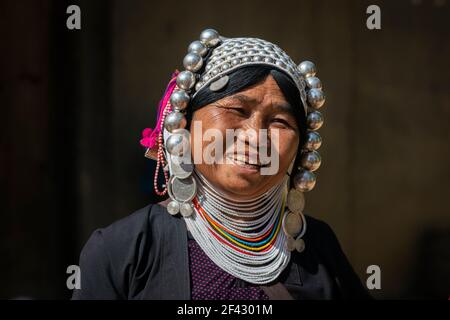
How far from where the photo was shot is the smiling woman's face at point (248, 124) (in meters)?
1.94

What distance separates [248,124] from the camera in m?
1.95

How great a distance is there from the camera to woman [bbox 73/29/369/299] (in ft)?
6.35

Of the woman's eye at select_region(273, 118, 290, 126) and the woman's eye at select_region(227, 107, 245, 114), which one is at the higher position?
the woman's eye at select_region(227, 107, 245, 114)

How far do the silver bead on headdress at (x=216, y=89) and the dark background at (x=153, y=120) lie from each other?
2003 mm

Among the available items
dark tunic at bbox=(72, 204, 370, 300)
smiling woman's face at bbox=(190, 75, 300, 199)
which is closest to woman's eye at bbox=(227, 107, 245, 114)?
smiling woman's face at bbox=(190, 75, 300, 199)

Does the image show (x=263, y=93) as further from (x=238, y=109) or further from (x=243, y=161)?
(x=243, y=161)

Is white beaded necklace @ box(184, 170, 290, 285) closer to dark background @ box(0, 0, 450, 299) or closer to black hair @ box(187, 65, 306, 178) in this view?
black hair @ box(187, 65, 306, 178)

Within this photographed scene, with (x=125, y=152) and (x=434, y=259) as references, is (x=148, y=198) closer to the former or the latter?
(x=125, y=152)

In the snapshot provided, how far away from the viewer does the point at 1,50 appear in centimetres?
371

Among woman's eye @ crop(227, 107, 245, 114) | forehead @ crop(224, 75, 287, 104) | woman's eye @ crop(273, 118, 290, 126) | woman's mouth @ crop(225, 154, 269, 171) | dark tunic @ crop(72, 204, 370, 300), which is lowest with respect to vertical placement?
dark tunic @ crop(72, 204, 370, 300)

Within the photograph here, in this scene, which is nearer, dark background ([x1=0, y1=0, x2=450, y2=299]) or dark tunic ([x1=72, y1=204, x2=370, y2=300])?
dark tunic ([x1=72, y1=204, x2=370, y2=300])

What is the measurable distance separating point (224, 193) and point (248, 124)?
229 millimetres

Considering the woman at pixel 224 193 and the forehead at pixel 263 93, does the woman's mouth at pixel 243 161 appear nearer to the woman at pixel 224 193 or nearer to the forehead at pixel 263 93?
the woman at pixel 224 193

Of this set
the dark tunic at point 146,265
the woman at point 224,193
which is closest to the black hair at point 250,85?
the woman at point 224,193
